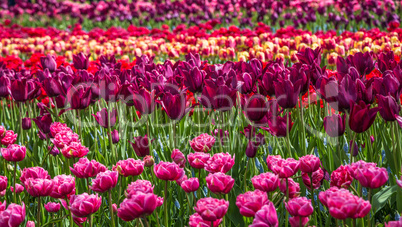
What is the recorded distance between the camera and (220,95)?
2.17 m

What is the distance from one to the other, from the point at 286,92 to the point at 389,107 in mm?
449

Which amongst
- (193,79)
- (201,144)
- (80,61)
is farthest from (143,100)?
(80,61)

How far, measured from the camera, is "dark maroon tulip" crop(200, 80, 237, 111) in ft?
7.11

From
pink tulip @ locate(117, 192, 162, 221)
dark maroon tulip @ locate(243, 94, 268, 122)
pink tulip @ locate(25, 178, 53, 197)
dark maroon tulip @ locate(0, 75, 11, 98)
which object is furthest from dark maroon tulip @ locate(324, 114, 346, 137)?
dark maroon tulip @ locate(0, 75, 11, 98)

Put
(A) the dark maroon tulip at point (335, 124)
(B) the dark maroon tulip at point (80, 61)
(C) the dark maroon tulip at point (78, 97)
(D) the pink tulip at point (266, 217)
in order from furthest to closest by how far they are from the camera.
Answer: (B) the dark maroon tulip at point (80, 61)
(C) the dark maroon tulip at point (78, 97)
(A) the dark maroon tulip at point (335, 124)
(D) the pink tulip at point (266, 217)

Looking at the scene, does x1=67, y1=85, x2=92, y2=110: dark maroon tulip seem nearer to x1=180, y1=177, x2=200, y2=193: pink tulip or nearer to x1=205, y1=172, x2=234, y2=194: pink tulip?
x1=180, y1=177, x2=200, y2=193: pink tulip

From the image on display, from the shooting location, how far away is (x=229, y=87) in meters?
2.32

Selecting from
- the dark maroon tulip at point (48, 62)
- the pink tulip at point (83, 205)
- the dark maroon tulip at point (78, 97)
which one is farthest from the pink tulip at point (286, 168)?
the dark maroon tulip at point (48, 62)

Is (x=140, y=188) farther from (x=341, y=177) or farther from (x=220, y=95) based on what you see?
(x=220, y=95)

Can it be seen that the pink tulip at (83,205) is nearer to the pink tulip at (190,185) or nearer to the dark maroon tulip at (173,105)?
the pink tulip at (190,185)

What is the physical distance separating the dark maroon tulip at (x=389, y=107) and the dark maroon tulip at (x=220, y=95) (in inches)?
26.4

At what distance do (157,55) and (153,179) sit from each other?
4.79 meters

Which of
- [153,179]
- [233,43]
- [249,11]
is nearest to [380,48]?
[233,43]

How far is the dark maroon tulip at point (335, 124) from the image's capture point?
1914mm
